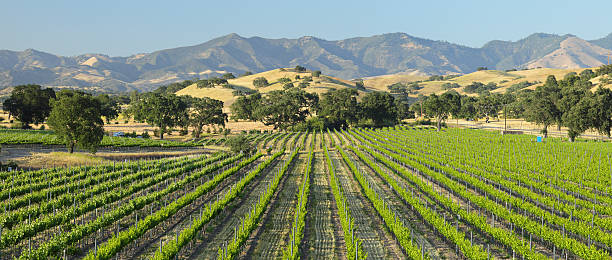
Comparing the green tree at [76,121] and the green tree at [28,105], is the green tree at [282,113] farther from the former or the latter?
the green tree at [76,121]

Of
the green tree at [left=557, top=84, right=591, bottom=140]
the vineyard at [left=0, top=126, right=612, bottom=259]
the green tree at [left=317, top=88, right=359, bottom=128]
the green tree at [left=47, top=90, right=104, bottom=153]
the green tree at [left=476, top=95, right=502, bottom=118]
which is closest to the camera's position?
the vineyard at [left=0, top=126, right=612, bottom=259]

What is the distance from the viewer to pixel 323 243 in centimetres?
2717

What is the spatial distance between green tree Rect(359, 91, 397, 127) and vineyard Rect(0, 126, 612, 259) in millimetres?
84465

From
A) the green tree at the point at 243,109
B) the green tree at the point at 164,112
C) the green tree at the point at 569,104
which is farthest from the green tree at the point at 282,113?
the green tree at the point at 569,104

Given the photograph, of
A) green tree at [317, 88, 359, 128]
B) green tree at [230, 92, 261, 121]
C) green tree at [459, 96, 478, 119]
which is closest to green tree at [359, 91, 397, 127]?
green tree at [317, 88, 359, 128]

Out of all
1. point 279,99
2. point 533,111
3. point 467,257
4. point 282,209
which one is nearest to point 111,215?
point 282,209

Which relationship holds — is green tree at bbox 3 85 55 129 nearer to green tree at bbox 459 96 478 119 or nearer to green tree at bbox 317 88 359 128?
green tree at bbox 317 88 359 128

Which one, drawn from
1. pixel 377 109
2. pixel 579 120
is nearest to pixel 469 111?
pixel 377 109

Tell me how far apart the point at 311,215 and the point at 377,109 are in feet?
367

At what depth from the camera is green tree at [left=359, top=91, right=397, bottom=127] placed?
141m

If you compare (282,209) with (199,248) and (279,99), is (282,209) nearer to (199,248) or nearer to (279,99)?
(199,248)

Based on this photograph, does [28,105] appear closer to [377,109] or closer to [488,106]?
[377,109]

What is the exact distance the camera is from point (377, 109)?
466 ft

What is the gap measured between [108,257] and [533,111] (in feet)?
352
